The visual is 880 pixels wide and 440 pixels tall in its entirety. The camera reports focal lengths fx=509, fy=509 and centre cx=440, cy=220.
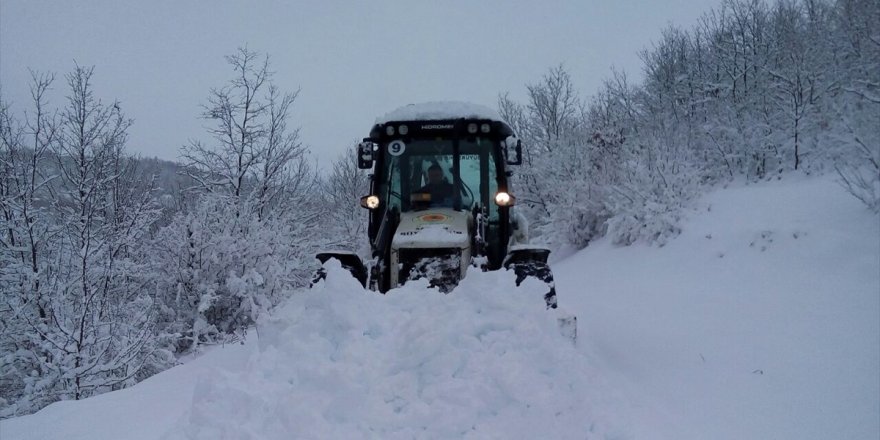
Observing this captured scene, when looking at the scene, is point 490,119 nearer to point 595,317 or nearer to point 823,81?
point 595,317

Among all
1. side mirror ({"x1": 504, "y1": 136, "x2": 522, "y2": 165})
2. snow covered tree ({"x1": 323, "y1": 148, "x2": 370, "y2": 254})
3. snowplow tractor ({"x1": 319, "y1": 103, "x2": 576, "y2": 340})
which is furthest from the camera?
snow covered tree ({"x1": 323, "y1": 148, "x2": 370, "y2": 254})

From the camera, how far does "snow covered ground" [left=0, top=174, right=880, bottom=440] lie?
8.73ft

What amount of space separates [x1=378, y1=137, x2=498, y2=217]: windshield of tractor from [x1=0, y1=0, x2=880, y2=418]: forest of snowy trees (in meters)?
4.89

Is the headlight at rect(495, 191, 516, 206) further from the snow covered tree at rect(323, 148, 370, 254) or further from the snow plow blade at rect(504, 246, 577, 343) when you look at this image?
the snow covered tree at rect(323, 148, 370, 254)

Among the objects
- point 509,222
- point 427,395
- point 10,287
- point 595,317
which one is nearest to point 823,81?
point 595,317

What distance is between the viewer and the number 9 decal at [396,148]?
5.63 m

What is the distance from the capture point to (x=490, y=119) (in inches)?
219

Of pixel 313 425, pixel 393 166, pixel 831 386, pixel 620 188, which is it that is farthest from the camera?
pixel 620 188

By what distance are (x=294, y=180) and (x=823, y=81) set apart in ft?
54.3

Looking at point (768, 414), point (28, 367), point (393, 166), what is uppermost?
point (393, 166)

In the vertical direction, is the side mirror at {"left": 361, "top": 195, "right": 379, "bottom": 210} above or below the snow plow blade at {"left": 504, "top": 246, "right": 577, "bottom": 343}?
above

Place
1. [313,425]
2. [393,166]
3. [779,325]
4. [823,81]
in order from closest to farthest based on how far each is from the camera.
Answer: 1. [313,425]
2. [779,325]
3. [393,166]
4. [823,81]

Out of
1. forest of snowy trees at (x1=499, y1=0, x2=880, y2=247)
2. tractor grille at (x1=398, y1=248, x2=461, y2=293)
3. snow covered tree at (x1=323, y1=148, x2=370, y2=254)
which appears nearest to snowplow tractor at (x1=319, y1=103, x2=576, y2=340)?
tractor grille at (x1=398, y1=248, x2=461, y2=293)

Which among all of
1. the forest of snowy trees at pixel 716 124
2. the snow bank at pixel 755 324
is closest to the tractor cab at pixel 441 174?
the snow bank at pixel 755 324
